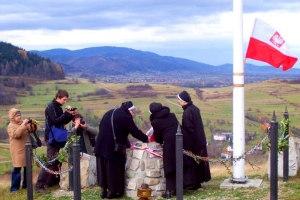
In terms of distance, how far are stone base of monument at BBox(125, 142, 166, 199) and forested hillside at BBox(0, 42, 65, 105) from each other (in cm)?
5640

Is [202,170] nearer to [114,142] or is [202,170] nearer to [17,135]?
[114,142]

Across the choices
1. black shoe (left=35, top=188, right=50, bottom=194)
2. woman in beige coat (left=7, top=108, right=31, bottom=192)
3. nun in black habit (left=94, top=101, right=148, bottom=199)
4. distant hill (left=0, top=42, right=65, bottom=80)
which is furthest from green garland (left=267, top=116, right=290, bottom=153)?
distant hill (left=0, top=42, right=65, bottom=80)

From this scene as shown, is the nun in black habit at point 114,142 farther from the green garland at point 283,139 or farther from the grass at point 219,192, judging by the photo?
the green garland at point 283,139

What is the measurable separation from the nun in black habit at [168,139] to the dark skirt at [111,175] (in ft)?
2.55

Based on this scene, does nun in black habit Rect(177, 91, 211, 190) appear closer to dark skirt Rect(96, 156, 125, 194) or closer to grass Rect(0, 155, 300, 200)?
grass Rect(0, 155, 300, 200)

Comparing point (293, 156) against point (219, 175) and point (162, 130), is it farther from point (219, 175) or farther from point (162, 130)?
point (162, 130)

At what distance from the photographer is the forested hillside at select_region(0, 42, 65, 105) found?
213 ft

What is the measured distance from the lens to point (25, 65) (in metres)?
69.1

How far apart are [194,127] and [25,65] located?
6371cm

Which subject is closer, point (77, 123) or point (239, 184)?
point (239, 184)

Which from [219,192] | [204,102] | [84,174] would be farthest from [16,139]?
[204,102]

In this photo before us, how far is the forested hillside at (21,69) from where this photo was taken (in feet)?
213

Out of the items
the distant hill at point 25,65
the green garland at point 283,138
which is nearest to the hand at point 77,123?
the green garland at point 283,138

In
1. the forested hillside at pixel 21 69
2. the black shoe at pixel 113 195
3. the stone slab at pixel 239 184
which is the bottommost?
the black shoe at pixel 113 195
